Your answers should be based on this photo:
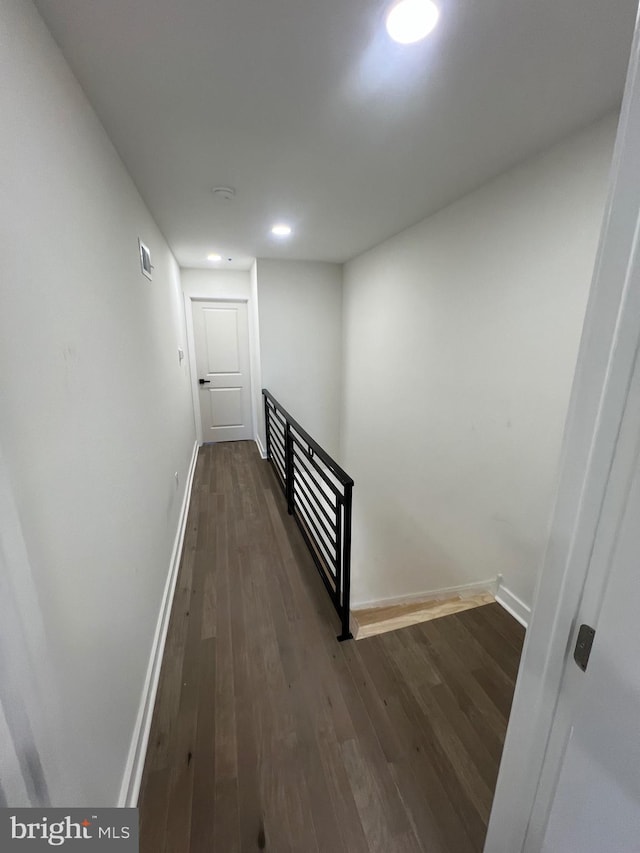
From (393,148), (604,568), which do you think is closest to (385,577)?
(604,568)

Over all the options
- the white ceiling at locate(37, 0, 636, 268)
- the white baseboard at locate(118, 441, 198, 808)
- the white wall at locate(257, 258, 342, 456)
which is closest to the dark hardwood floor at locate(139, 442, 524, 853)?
the white baseboard at locate(118, 441, 198, 808)

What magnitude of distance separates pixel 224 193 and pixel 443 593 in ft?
10.3

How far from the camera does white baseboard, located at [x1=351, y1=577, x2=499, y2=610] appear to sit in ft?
7.09

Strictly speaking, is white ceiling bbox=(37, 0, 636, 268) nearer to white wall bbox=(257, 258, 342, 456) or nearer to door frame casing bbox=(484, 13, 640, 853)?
door frame casing bbox=(484, 13, 640, 853)

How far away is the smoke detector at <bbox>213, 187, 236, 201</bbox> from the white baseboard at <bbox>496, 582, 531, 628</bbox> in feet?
9.60

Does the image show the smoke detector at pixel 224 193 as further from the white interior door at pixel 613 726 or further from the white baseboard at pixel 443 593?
the white baseboard at pixel 443 593

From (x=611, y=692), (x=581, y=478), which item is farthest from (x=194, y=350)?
(x=611, y=692)

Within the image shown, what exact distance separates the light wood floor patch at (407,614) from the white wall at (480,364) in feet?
0.67

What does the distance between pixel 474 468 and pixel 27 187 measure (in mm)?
2403

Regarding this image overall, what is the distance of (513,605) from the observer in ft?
6.36

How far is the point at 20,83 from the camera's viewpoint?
78cm

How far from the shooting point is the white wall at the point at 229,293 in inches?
172

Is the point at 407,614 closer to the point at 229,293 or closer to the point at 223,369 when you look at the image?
the point at 223,369

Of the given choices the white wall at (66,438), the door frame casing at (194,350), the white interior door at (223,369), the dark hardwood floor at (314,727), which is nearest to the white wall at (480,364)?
the dark hardwood floor at (314,727)
